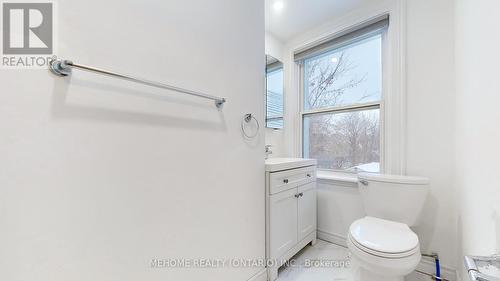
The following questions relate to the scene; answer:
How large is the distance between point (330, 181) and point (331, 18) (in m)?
1.59

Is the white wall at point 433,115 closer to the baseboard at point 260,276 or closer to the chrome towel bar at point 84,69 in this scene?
the baseboard at point 260,276

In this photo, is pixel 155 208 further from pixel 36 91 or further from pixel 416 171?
pixel 416 171

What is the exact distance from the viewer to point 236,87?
1.27m

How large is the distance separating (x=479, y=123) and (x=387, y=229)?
777mm

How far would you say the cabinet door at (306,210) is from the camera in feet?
5.67

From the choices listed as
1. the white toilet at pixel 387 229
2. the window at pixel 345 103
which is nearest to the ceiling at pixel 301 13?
the window at pixel 345 103

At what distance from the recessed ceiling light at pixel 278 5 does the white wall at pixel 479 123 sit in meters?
1.21

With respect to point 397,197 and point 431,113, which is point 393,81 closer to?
point 431,113

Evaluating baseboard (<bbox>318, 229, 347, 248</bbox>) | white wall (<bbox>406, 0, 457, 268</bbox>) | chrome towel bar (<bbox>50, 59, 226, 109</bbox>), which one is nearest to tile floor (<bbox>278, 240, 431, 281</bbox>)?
baseboard (<bbox>318, 229, 347, 248</bbox>)

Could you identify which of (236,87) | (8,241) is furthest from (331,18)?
(8,241)

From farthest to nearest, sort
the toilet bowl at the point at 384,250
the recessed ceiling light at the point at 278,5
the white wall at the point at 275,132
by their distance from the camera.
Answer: the white wall at the point at 275,132, the recessed ceiling light at the point at 278,5, the toilet bowl at the point at 384,250

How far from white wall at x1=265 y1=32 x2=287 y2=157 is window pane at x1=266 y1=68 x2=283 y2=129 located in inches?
3.2

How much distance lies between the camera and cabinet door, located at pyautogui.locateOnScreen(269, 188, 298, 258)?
144 cm

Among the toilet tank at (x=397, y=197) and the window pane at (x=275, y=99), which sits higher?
the window pane at (x=275, y=99)
